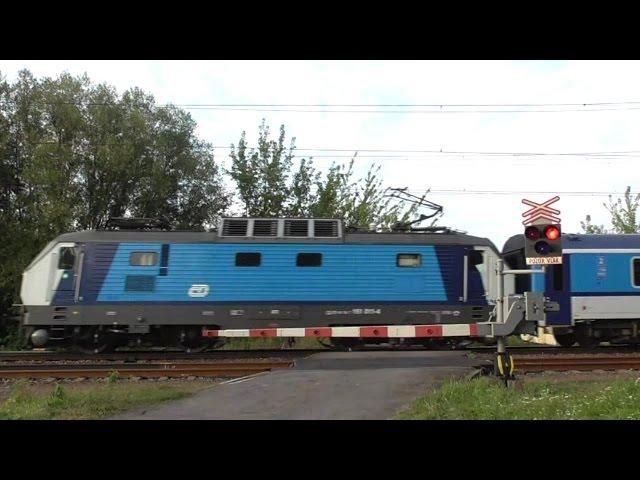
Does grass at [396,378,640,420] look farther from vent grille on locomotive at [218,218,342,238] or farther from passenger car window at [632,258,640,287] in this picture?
passenger car window at [632,258,640,287]

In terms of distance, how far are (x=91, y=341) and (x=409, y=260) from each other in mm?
8773

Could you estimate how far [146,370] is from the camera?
10.8m

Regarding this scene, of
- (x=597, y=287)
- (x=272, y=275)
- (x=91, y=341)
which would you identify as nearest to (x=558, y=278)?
(x=597, y=287)

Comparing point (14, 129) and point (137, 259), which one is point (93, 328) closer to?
point (137, 259)

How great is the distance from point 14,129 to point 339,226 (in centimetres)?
1762

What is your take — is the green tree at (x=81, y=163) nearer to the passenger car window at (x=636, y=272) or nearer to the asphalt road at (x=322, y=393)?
the asphalt road at (x=322, y=393)

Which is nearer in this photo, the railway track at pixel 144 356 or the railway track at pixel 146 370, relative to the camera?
the railway track at pixel 146 370

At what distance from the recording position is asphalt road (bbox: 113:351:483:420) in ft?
21.1

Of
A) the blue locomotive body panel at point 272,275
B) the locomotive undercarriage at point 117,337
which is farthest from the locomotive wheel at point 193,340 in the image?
the blue locomotive body panel at point 272,275

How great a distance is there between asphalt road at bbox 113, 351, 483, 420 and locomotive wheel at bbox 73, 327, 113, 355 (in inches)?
252

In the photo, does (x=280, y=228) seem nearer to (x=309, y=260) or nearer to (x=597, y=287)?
(x=309, y=260)

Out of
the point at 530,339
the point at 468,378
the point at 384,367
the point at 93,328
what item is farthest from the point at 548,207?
the point at 93,328

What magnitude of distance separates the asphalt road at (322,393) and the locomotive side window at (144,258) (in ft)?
18.3

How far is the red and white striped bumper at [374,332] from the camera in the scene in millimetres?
9398
